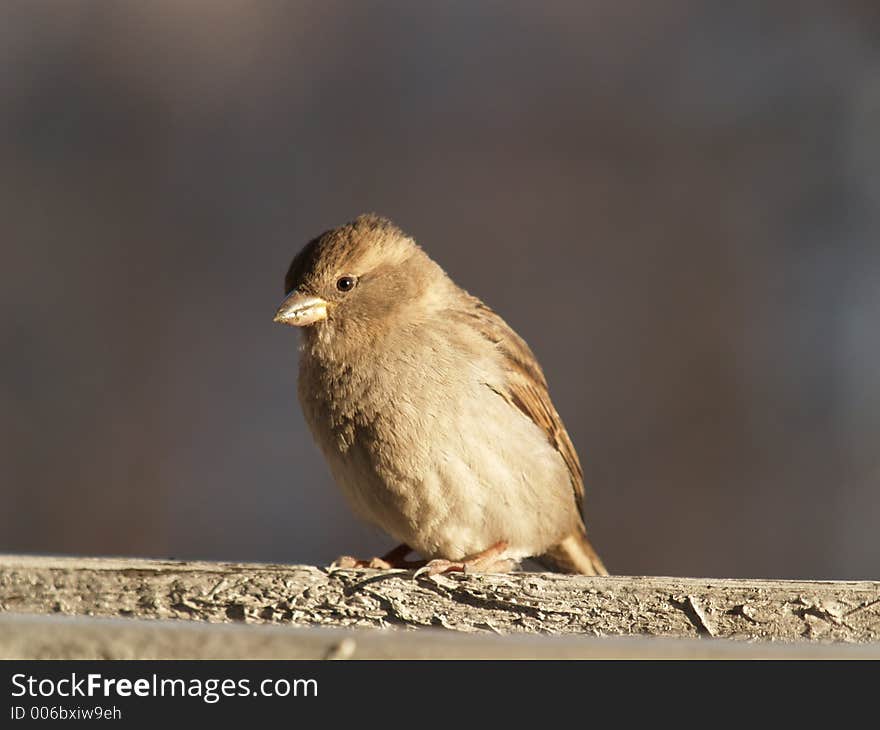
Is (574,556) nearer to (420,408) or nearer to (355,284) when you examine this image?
(420,408)

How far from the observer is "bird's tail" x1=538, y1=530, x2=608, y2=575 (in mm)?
3107

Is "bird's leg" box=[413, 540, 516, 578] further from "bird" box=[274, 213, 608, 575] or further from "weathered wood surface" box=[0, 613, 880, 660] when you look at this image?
"weathered wood surface" box=[0, 613, 880, 660]

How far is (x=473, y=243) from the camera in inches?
173

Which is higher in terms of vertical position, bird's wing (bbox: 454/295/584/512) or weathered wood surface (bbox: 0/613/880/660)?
bird's wing (bbox: 454/295/584/512)

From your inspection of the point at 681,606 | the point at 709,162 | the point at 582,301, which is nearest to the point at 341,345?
the point at 681,606

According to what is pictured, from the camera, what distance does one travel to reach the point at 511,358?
9.53 feet

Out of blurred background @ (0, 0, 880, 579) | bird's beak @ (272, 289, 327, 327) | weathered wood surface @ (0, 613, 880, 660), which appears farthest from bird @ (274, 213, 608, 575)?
blurred background @ (0, 0, 880, 579)

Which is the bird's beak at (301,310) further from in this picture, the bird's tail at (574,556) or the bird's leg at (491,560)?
the bird's tail at (574,556)

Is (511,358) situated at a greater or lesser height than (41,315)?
lesser

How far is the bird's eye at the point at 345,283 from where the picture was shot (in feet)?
9.34

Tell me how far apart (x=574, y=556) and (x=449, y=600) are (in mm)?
1309

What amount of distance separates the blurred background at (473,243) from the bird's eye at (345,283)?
4.77 ft
